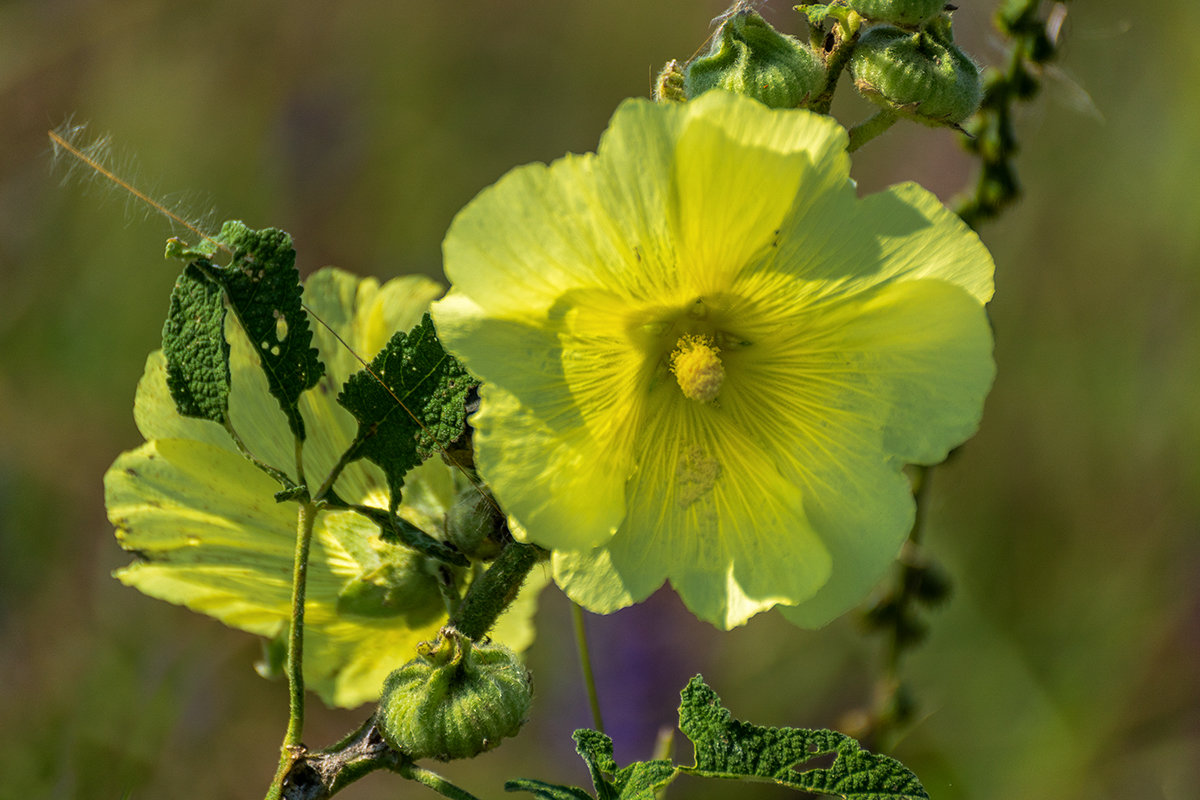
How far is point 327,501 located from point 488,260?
1.60 ft

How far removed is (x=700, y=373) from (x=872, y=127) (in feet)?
1.68

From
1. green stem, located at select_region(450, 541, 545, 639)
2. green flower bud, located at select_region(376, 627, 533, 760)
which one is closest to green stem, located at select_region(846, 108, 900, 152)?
green stem, located at select_region(450, 541, 545, 639)

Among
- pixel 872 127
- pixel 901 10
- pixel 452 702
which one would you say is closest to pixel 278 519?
pixel 452 702

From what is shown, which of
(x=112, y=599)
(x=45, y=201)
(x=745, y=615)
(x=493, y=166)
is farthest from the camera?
(x=493, y=166)

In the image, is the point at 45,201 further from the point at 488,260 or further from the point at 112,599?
the point at 488,260

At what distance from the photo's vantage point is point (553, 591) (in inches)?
179

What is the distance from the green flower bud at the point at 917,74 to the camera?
5.38 ft

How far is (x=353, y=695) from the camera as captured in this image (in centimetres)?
217

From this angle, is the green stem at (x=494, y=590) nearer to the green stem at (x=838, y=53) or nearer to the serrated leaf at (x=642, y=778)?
the serrated leaf at (x=642, y=778)

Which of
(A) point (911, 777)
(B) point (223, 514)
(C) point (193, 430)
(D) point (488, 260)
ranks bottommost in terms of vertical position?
(A) point (911, 777)

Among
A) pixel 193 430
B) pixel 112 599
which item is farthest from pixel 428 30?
pixel 193 430

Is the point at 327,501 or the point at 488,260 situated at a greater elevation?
the point at 488,260

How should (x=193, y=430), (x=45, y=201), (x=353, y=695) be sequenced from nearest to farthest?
1. (x=193, y=430)
2. (x=353, y=695)
3. (x=45, y=201)

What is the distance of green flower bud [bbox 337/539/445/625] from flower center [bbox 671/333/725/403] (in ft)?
2.02
